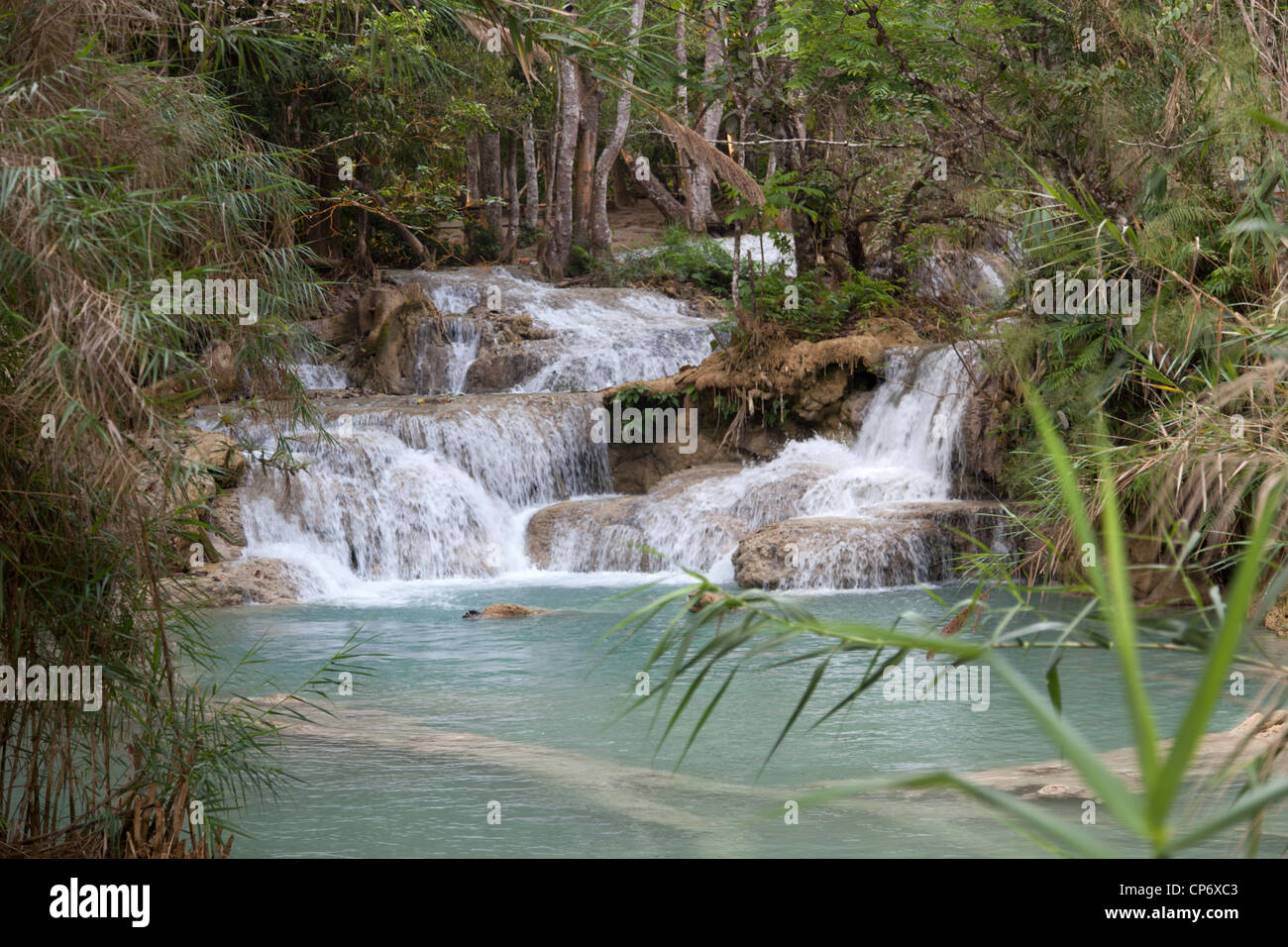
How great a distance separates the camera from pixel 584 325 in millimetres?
21406

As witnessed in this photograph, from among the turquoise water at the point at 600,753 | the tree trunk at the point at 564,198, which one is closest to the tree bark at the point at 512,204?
the tree trunk at the point at 564,198

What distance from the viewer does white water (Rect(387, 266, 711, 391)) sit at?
63.6 ft

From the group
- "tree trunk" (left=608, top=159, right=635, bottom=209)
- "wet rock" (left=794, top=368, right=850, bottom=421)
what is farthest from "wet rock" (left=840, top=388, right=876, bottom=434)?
"tree trunk" (left=608, top=159, right=635, bottom=209)

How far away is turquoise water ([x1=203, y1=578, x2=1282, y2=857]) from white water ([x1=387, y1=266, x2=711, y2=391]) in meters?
9.14

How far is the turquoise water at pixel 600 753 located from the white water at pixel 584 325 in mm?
9143

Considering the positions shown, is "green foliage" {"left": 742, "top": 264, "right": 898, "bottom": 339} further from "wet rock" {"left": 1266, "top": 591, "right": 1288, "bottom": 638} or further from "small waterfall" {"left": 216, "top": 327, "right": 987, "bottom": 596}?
"wet rock" {"left": 1266, "top": 591, "right": 1288, "bottom": 638}

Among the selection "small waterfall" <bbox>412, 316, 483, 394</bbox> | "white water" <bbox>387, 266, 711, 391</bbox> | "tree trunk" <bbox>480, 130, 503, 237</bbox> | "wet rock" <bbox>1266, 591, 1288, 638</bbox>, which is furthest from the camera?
"tree trunk" <bbox>480, 130, 503, 237</bbox>

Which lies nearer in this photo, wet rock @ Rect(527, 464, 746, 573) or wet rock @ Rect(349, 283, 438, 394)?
wet rock @ Rect(527, 464, 746, 573)

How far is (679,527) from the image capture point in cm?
1380

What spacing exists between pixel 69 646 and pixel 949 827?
3.49m

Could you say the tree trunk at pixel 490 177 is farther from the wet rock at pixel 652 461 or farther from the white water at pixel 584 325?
the wet rock at pixel 652 461

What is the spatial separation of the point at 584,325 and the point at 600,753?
15231 mm

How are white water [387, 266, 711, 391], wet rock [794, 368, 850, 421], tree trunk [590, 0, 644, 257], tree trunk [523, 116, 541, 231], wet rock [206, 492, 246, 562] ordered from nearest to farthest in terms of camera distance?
wet rock [206, 492, 246, 562]
wet rock [794, 368, 850, 421]
white water [387, 266, 711, 391]
tree trunk [590, 0, 644, 257]
tree trunk [523, 116, 541, 231]

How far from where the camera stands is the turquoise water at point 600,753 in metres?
5.15
